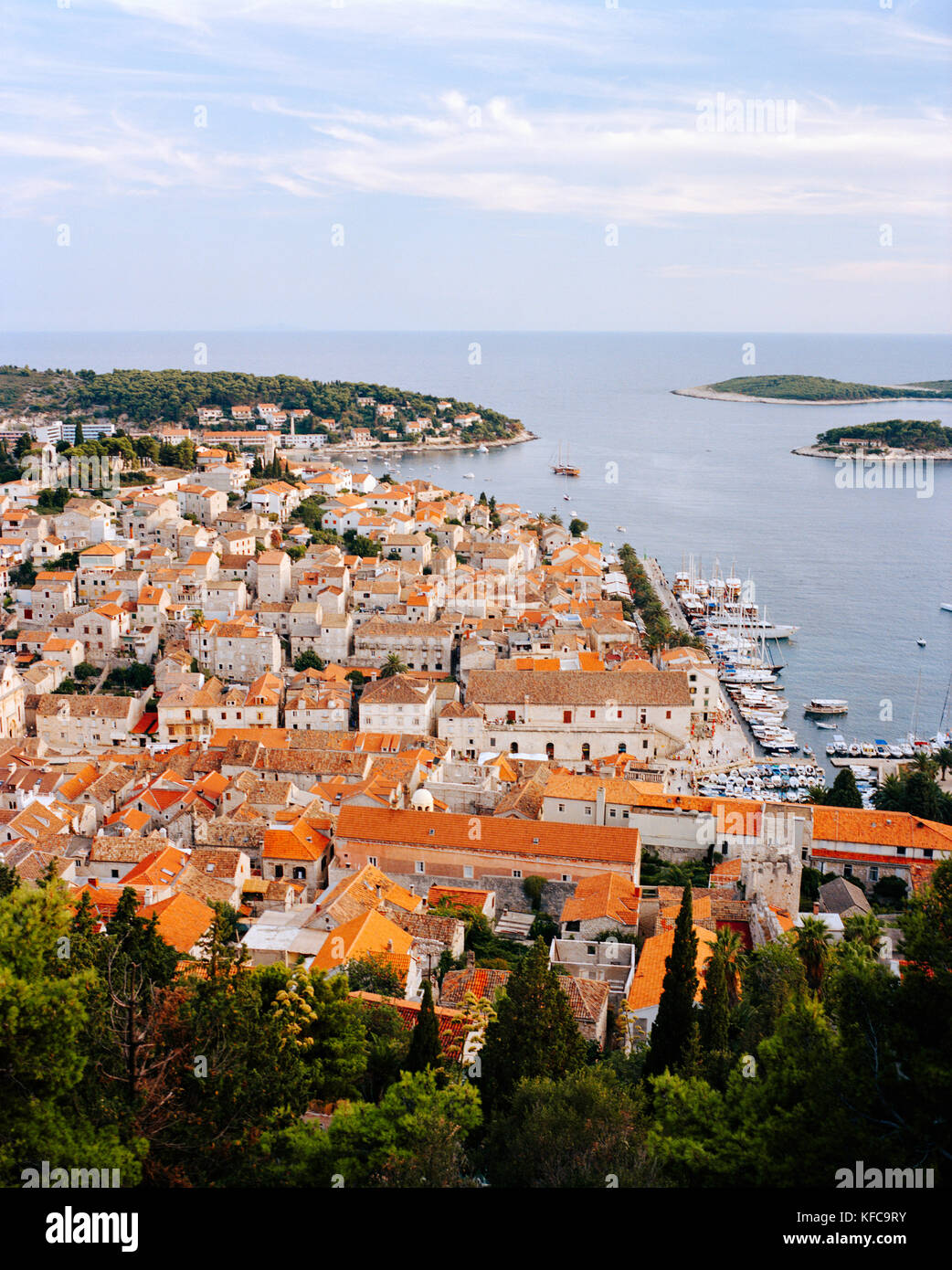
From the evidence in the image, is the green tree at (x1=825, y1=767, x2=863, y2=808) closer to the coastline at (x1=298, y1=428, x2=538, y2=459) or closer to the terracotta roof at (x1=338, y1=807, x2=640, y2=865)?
the terracotta roof at (x1=338, y1=807, x2=640, y2=865)

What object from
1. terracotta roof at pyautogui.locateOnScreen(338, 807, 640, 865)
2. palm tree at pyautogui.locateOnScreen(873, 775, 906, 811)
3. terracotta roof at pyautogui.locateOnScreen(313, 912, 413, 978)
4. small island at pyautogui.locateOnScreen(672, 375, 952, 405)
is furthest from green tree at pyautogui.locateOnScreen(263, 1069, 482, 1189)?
small island at pyautogui.locateOnScreen(672, 375, 952, 405)

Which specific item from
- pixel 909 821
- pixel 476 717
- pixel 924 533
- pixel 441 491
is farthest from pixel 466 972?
pixel 924 533

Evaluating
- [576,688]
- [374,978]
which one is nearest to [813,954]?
[374,978]

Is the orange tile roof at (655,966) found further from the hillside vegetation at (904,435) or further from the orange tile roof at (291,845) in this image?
the hillside vegetation at (904,435)

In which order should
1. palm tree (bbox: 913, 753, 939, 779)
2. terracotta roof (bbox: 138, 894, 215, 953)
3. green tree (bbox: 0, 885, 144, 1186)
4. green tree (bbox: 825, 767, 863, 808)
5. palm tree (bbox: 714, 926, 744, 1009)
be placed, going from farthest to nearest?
palm tree (bbox: 913, 753, 939, 779) < green tree (bbox: 825, 767, 863, 808) < terracotta roof (bbox: 138, 894, 215, 953) < palm tree (bbox: 714, 926, 744, 1009) < green tree (bbox: 0, 885, 144, 1186)

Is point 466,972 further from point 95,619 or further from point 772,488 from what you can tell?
point 772,488

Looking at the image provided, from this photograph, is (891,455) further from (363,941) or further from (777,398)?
(363,941)

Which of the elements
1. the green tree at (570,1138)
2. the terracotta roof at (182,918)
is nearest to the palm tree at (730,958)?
the green tree at (570,1138)
